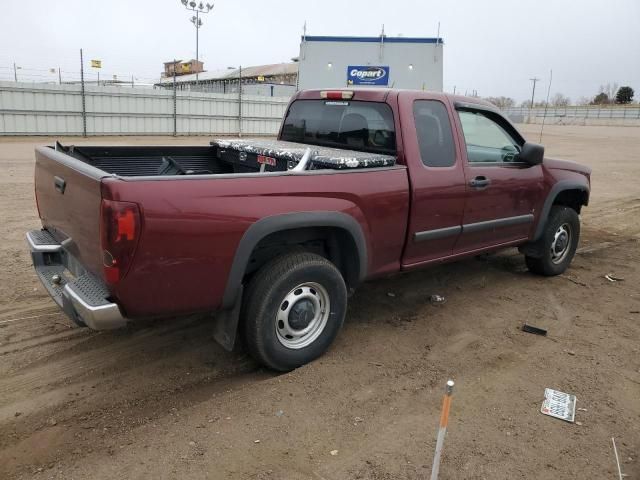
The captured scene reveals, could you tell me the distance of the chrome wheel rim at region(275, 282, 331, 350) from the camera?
347 centimetres

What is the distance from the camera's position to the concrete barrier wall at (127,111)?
1917 centimetres

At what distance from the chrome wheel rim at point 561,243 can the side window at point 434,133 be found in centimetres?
205

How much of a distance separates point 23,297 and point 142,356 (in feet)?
5.15

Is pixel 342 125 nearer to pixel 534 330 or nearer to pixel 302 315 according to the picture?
pixel 302 315

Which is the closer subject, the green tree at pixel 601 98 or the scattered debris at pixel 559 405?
the scattered debris at pixel 559 405

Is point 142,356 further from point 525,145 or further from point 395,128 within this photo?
point 525,145

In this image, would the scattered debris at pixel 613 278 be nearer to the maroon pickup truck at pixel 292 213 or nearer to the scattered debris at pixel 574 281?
the scattered debris at pixel 574 281

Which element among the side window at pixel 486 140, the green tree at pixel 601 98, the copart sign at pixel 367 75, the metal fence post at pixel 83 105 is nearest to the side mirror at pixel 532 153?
A: the side window at pixel 486 140

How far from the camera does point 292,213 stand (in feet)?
10.7

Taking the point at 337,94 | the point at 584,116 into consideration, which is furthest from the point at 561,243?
the point at 584,116

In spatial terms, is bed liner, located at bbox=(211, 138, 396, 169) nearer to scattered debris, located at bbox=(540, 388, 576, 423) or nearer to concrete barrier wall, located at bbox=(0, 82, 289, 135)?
scattered debris, located at bbox=(540, 388, 576, 423)

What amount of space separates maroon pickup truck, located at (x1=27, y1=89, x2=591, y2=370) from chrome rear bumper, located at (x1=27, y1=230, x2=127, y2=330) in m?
0.01

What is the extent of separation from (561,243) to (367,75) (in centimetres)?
1018

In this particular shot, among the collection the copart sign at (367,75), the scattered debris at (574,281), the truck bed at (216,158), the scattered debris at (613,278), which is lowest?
the scattered debris at (574,281)
